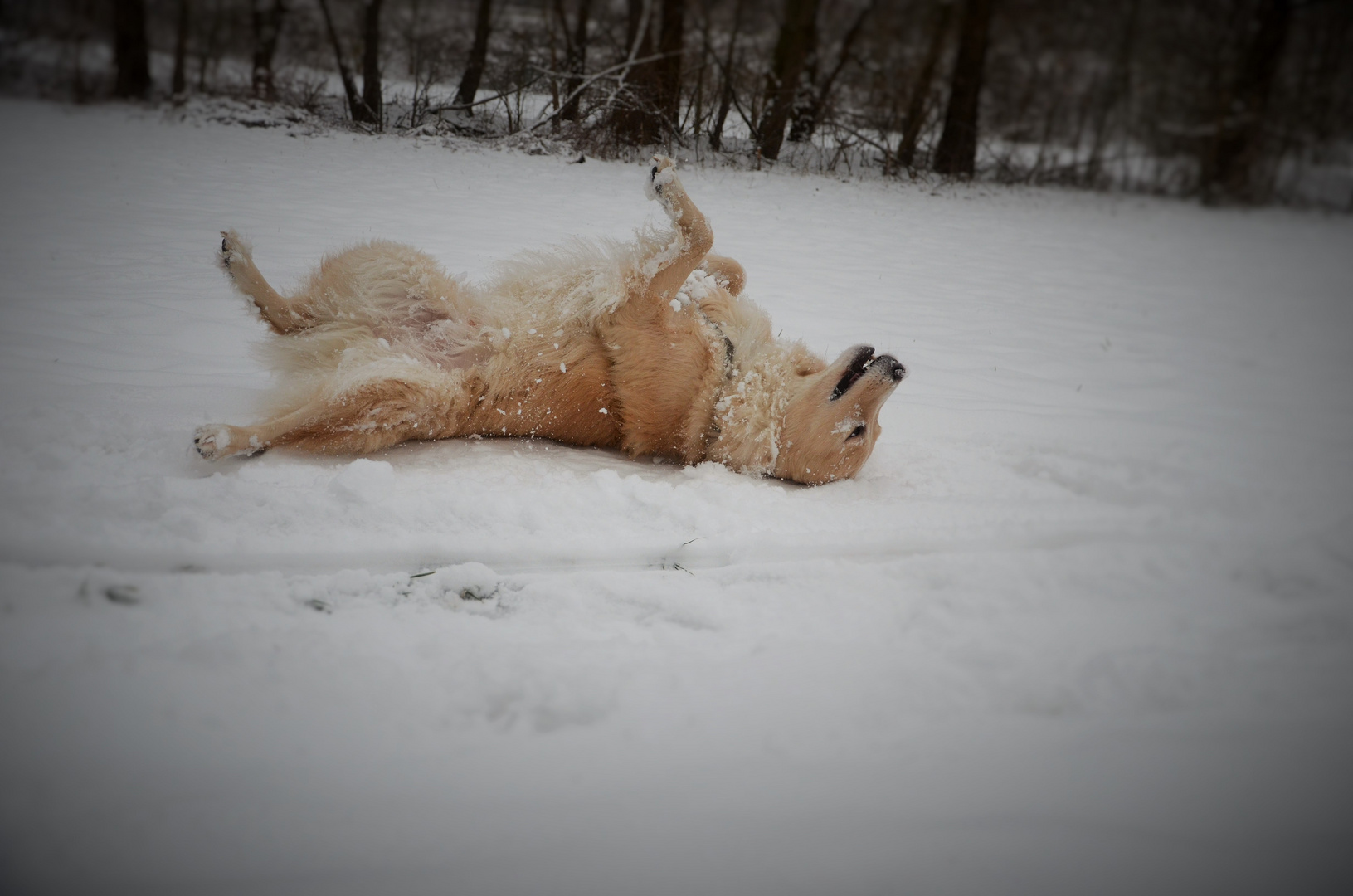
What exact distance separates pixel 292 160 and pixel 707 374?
26.3 feet

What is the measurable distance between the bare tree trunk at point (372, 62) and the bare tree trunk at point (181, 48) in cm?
299

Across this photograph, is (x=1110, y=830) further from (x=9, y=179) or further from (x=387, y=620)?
(x=9, y=179)

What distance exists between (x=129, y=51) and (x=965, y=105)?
15324mm

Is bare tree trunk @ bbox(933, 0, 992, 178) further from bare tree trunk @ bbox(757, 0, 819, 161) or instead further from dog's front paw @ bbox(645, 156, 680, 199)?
dog's front paw @ bbox(645, 156, 680, 199)

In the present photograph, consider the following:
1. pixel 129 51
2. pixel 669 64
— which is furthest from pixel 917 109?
pixel 129 51

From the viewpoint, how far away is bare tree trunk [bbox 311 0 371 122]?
1109 cm

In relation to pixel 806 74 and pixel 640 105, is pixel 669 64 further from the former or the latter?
pixel 806 74

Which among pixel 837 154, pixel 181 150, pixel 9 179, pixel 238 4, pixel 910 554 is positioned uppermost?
pixel 238 4

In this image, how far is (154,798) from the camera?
1167 mm

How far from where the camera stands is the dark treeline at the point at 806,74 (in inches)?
414

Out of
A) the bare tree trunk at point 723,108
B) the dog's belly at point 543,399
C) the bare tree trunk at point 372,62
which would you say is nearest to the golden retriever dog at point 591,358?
the dog's belly at point 543,399

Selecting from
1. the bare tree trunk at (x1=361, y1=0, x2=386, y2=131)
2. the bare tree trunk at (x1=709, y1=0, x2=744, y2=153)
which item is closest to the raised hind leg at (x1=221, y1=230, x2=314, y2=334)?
the bare tree trunk at (x1=361, y1=0, x2=386, y2=131)

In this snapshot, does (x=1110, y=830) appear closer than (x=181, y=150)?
Yes

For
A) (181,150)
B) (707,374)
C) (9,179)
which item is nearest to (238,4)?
(181,150)
